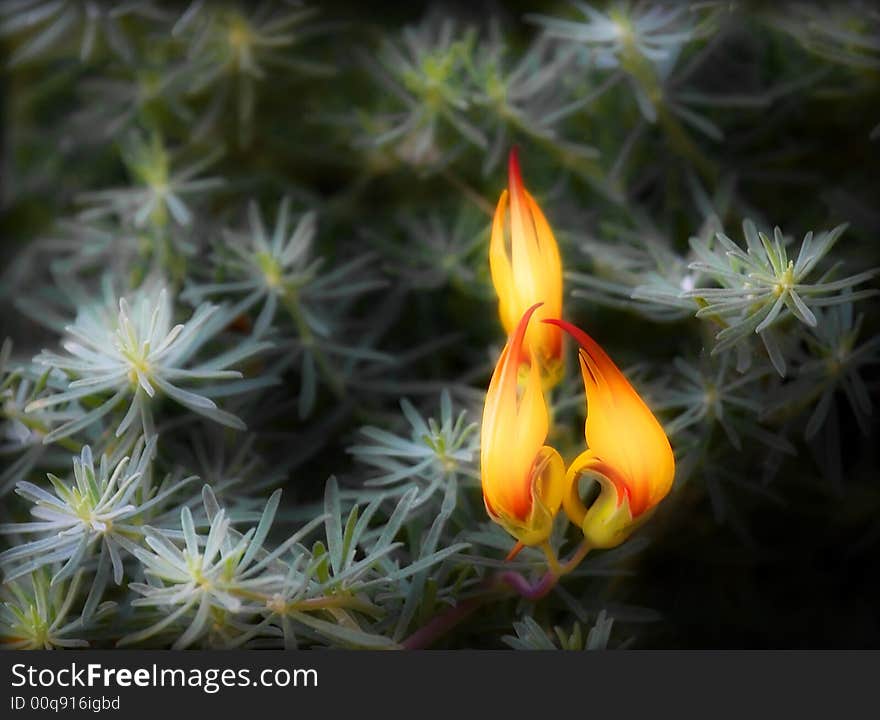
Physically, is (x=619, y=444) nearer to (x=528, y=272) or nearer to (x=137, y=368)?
(x=528, y=272)

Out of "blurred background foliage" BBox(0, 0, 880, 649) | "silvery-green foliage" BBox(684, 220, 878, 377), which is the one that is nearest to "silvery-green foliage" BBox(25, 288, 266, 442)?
"blurred background foliage" BBox(0, 0, 880, 649)

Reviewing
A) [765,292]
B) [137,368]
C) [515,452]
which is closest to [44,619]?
[137,368]

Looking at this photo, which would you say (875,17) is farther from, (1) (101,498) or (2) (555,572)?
(1) (101,498)

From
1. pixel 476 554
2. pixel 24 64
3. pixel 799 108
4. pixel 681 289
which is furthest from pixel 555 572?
pixel 24 64

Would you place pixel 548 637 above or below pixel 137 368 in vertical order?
below

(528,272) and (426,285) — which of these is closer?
(528,272)

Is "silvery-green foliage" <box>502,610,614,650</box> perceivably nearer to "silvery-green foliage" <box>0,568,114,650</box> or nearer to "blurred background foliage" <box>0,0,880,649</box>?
→ "blurred background foliage" <box>0,0,880,649</box>

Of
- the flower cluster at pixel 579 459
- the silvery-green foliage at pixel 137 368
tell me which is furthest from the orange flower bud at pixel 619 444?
the silvery-green foliage at pixel 137 368

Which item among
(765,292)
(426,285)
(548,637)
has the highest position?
(426,285)
